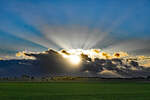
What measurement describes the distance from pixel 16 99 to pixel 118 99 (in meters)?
14.8

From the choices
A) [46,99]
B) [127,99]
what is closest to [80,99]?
[46,99]

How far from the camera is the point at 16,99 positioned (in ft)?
102

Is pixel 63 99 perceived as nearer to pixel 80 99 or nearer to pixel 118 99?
pixel 80 99

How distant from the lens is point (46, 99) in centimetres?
3058

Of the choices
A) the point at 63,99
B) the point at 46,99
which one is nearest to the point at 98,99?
the point at 63,99

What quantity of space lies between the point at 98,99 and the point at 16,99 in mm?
11898

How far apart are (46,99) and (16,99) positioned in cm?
444

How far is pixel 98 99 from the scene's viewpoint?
102ft

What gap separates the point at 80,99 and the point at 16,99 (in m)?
9.27

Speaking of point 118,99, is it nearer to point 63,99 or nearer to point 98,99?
point 98,99

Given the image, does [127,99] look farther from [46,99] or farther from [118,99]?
[46,99]

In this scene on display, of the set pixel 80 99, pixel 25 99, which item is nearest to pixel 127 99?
pixel 80 99

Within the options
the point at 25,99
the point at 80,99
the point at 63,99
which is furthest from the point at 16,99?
the point at 80,99

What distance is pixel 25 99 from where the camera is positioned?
30797 mm
